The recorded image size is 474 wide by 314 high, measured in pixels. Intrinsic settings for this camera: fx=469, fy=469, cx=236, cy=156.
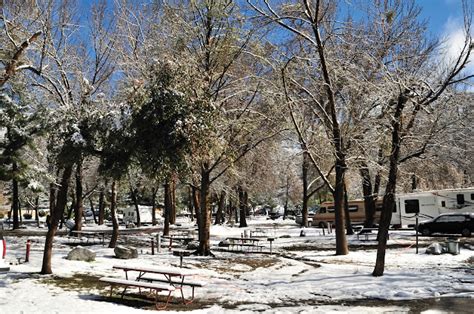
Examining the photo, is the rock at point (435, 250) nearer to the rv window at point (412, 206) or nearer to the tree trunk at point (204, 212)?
the tree trunk at point (204, 212)

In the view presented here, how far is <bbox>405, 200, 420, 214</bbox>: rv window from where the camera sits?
34.7m

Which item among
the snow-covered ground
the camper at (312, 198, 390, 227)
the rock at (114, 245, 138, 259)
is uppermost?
the camper at (312, 198, 390, 227)

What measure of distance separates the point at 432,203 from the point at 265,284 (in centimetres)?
2450

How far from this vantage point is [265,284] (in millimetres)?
13234

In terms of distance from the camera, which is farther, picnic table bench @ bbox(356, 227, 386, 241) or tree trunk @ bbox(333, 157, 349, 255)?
picnic table bench @ bbox(356, 227, 386, 241)

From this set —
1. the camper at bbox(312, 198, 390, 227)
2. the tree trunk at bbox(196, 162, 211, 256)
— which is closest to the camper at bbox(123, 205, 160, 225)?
the camper at bbox(312, 198, 390, 227)

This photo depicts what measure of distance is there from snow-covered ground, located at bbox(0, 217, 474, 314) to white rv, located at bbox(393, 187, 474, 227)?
1364cm

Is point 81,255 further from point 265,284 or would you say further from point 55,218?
point 265,284

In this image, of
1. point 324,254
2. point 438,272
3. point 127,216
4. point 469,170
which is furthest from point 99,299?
point 127,216

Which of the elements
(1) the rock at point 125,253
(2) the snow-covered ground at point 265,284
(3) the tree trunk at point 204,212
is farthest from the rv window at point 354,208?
(1) the rock at point 125,253

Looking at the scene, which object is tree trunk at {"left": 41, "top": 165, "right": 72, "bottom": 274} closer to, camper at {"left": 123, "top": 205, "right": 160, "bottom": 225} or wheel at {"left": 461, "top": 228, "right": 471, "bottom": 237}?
wheel at {"left": 461, "top": 228, "right": 471, "bottom": 237}

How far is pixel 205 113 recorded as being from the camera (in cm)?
1306

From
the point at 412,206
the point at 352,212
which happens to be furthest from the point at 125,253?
the point at 352,212

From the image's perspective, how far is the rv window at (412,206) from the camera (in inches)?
1367
